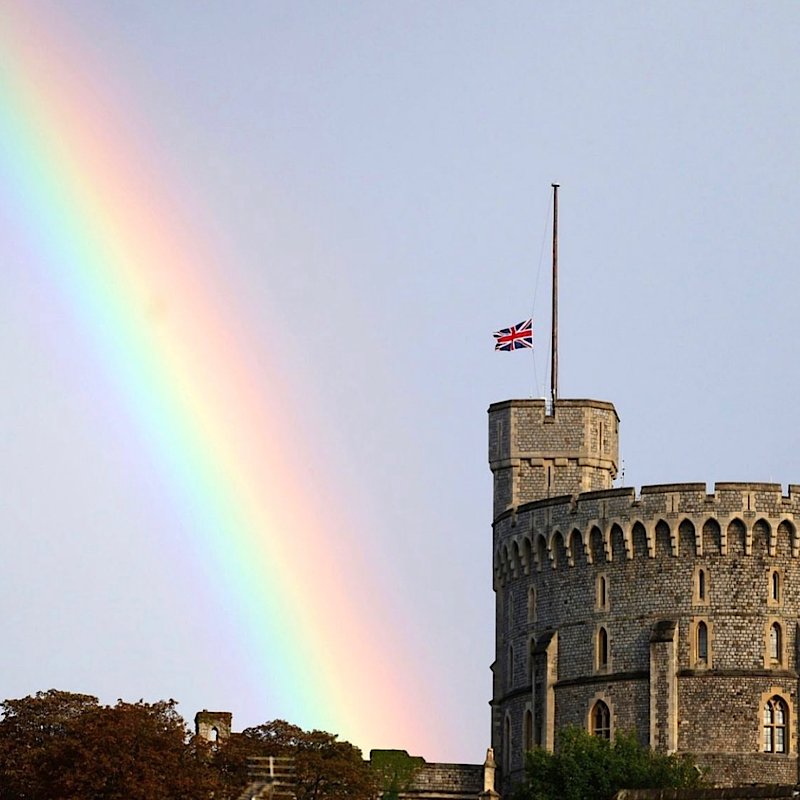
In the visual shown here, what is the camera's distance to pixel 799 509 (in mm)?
113250

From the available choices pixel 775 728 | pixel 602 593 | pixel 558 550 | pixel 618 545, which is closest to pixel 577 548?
pixel 558 550

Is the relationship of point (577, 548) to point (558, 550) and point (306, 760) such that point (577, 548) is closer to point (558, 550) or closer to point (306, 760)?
point (558, 550)

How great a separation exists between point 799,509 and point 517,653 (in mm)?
14884

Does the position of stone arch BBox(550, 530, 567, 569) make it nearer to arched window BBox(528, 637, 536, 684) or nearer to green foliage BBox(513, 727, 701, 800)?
arched window BBox(528, 637, 536, 684)

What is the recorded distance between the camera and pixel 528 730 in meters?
117

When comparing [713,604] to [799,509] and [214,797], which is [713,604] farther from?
[214,797]

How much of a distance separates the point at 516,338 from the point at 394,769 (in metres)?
20.9

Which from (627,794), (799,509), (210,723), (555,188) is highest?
(555,188)

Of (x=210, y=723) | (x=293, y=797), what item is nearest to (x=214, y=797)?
(x=293, y=797)

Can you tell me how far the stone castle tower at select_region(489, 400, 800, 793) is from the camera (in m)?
111

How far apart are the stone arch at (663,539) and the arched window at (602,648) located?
165 inches

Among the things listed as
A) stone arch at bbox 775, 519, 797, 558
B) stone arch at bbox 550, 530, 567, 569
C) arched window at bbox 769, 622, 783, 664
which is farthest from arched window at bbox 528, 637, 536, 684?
stone arch at bbox 775, 519, 797, 558

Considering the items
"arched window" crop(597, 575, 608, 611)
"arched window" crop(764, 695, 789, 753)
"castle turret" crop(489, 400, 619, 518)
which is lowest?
"arched window" crop(764, 695, 789, 753)

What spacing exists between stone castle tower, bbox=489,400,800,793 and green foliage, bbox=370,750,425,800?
14.6ft
